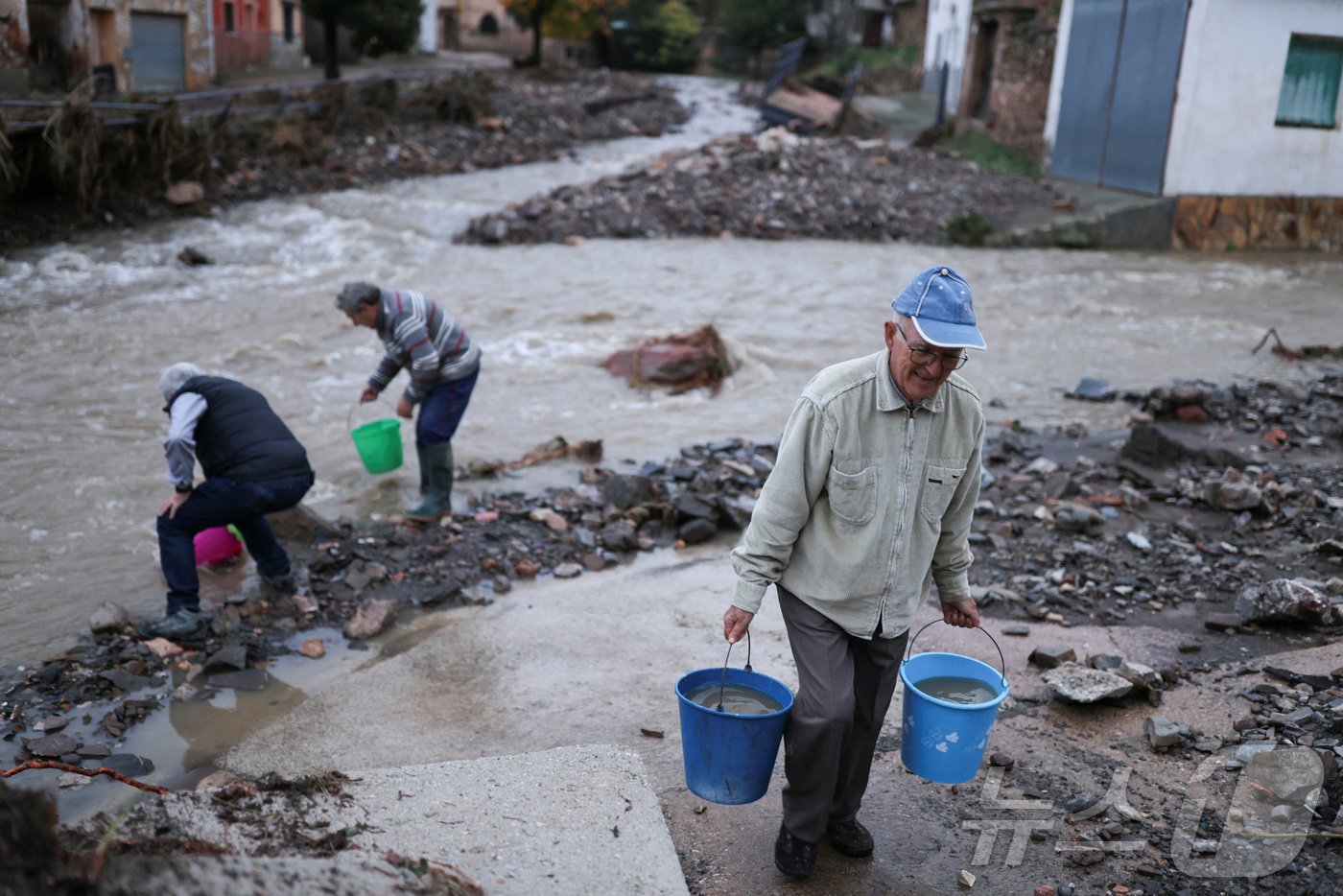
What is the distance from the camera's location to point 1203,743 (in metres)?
3.59

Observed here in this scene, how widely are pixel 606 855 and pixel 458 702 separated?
1.66 metres

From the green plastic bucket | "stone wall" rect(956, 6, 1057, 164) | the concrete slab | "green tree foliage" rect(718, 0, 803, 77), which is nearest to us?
the concrete slab

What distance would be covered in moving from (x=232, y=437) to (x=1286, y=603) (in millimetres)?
4727

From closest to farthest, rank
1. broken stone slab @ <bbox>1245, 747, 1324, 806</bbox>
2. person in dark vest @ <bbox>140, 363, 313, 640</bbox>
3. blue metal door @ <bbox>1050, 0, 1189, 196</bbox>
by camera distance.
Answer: broken stone slab @ <bbox>1245, 747, 1324, 806</bbox> → person in dark vest @ <bbox>140, 363, 313, 640</bbox> → blue metal door @ <bbox>1050, 0, 1189, 196</bbox>

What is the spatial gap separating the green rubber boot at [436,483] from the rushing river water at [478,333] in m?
0.54

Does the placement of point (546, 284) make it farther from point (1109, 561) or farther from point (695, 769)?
point (695, 769)

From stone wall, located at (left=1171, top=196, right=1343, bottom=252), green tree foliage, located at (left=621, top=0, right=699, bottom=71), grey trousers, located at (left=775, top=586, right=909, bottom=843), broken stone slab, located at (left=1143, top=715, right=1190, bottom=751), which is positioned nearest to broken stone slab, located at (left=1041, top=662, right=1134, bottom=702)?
broken stone slab, located at (left=1143, top=715, right=1190, bottom=751)

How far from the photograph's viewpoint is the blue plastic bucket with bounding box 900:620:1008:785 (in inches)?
113

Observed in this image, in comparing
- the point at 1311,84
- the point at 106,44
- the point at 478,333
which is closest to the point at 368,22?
the point at 106,44

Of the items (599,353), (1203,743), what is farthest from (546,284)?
(1203,743)

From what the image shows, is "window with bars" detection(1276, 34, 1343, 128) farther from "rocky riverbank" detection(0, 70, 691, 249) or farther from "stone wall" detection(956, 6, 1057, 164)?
"rocky riverbank" detection(0, 70, 691, 249)

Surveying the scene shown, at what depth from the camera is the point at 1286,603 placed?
4434mm

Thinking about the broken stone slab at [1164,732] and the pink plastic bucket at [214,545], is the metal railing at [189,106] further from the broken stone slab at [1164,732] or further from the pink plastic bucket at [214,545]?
the broken stone slab at [1164,732]

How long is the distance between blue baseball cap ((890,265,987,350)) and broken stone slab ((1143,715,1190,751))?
1832 mm
